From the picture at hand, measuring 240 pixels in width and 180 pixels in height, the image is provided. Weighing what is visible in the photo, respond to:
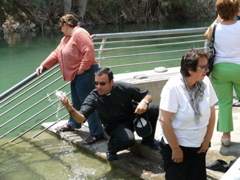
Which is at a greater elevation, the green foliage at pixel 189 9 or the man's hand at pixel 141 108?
the man's hand at pixel 141 108

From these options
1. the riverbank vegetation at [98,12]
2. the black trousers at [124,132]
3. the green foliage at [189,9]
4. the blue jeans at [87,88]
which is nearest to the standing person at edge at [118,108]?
the black trousers at [124,132]

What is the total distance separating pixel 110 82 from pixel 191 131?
1331mm

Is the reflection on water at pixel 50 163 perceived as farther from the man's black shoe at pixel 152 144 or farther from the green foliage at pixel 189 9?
the green foliage at pixel 189 9

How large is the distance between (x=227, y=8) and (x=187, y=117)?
4.80ft

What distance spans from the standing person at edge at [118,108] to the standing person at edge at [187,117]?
3.35 feet

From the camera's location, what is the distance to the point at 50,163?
185 inches

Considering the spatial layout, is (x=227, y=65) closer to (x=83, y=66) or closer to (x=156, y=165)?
(x=156, y=165)

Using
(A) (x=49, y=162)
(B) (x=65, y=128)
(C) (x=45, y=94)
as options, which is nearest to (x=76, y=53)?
(B) (x=65, y=128)

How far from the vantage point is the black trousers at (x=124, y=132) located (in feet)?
14.1

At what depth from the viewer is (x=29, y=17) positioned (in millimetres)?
29906

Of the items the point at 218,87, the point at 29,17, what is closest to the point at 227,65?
the point at 218,87

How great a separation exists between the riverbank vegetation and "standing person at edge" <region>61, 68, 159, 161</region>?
2447 cm

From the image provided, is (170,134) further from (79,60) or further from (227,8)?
(79,60)

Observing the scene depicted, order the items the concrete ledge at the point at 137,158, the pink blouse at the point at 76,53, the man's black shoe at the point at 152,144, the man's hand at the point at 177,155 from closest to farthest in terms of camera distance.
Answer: the man's hand at the point at 177,155 → the concrete ledge at the point at 137,158 → the man's black shoe at the point at 152,144 → the pink blouse at the point at 76,53
